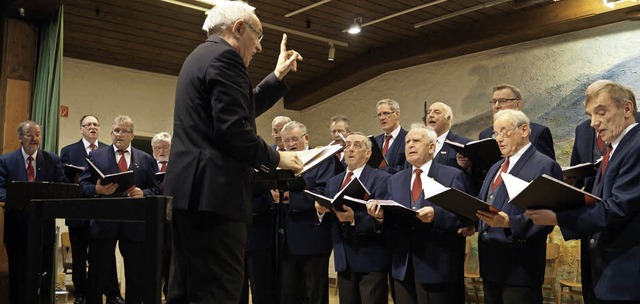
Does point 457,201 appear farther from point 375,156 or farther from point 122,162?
point 122,162

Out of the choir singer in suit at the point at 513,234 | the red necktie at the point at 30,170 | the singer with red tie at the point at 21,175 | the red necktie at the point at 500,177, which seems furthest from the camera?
the red necktie at the point at 30,170

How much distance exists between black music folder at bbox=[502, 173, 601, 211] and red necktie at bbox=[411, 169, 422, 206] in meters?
1.10

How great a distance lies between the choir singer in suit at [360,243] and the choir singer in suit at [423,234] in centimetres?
10

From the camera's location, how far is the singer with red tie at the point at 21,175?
487cm

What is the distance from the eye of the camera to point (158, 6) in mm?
7035

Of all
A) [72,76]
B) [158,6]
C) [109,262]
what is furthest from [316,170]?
[72,76]

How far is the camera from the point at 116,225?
4973mm

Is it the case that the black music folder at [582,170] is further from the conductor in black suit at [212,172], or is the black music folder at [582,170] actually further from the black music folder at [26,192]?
the black music folder at [26,192]

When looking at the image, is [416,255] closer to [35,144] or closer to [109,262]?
[109,262]

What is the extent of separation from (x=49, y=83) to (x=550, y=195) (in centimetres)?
515

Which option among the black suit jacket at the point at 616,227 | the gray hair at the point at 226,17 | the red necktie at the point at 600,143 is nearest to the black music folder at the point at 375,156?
the red necktie at the point at 600,143

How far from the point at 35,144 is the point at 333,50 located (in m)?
4.12

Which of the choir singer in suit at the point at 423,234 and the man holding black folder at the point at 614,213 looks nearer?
the man holding black folder at the point at 614,213

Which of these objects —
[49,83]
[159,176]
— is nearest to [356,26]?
[159,176]
